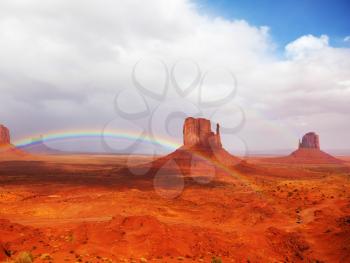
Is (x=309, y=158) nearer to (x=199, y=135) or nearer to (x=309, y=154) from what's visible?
(x=309, y=154)

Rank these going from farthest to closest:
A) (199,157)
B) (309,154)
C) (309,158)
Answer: (309,154)
(309,158)
(199,157)

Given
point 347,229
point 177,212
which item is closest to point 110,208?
point 177,212

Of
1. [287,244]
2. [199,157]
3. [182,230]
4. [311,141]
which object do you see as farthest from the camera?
[311,141]

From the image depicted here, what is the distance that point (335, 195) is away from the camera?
31078 millimetres

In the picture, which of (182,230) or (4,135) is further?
(4,135)

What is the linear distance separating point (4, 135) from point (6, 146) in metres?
6.16

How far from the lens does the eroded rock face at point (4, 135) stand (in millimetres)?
158125

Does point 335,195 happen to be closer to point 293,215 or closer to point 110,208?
point 293,215

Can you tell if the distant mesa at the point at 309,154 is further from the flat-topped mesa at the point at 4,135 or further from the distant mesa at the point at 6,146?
the flat-topped mesa at the point at 4,135

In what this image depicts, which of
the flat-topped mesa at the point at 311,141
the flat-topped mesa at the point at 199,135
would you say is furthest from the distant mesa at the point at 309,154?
the flat-topped mesa at the point at 199,135

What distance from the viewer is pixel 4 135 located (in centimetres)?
16150

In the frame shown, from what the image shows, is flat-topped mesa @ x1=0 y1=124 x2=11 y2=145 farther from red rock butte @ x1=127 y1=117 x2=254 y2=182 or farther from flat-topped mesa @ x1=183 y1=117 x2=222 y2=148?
flat-topped mesa @ x1=183 y1=117 x2=222 y2=148

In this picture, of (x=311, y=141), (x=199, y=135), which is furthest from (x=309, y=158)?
(x=199, y=135)

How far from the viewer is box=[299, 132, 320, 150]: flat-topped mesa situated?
175 meters
